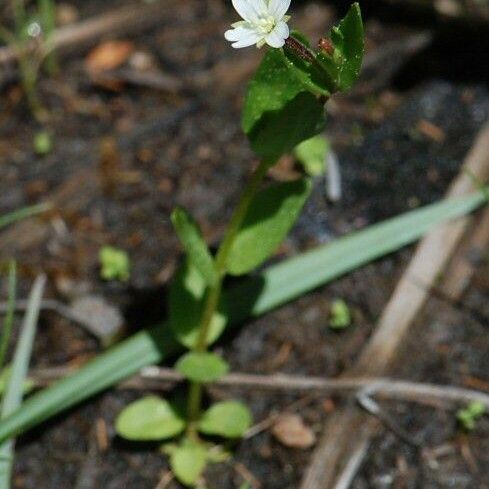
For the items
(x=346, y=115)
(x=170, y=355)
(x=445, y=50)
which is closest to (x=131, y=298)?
(x=170, y=355)

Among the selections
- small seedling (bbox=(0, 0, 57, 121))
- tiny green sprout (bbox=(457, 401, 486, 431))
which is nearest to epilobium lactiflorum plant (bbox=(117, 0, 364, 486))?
tiny green sprout (bbox=(457, 401, 486, 431))

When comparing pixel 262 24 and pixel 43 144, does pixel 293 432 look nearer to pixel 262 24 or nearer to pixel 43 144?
pixel 262 24

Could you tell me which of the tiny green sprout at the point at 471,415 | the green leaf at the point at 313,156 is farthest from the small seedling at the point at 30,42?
the tiny green sprout at the point at 471,415

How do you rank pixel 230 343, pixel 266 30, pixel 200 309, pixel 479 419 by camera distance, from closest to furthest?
pixel 266 30 < pixel 200 309 < pixel 479 419 < pixel 230 343

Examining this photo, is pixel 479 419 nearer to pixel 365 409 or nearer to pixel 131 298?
pixel 365 409

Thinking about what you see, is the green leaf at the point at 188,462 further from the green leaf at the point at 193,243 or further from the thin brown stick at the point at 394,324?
the green leaf at the point at 193,243

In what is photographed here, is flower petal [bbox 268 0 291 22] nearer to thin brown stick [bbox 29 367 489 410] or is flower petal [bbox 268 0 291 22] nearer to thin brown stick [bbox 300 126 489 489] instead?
thin brown stick [bbox 300 126 489 489]

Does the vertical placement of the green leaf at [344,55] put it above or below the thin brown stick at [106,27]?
above
